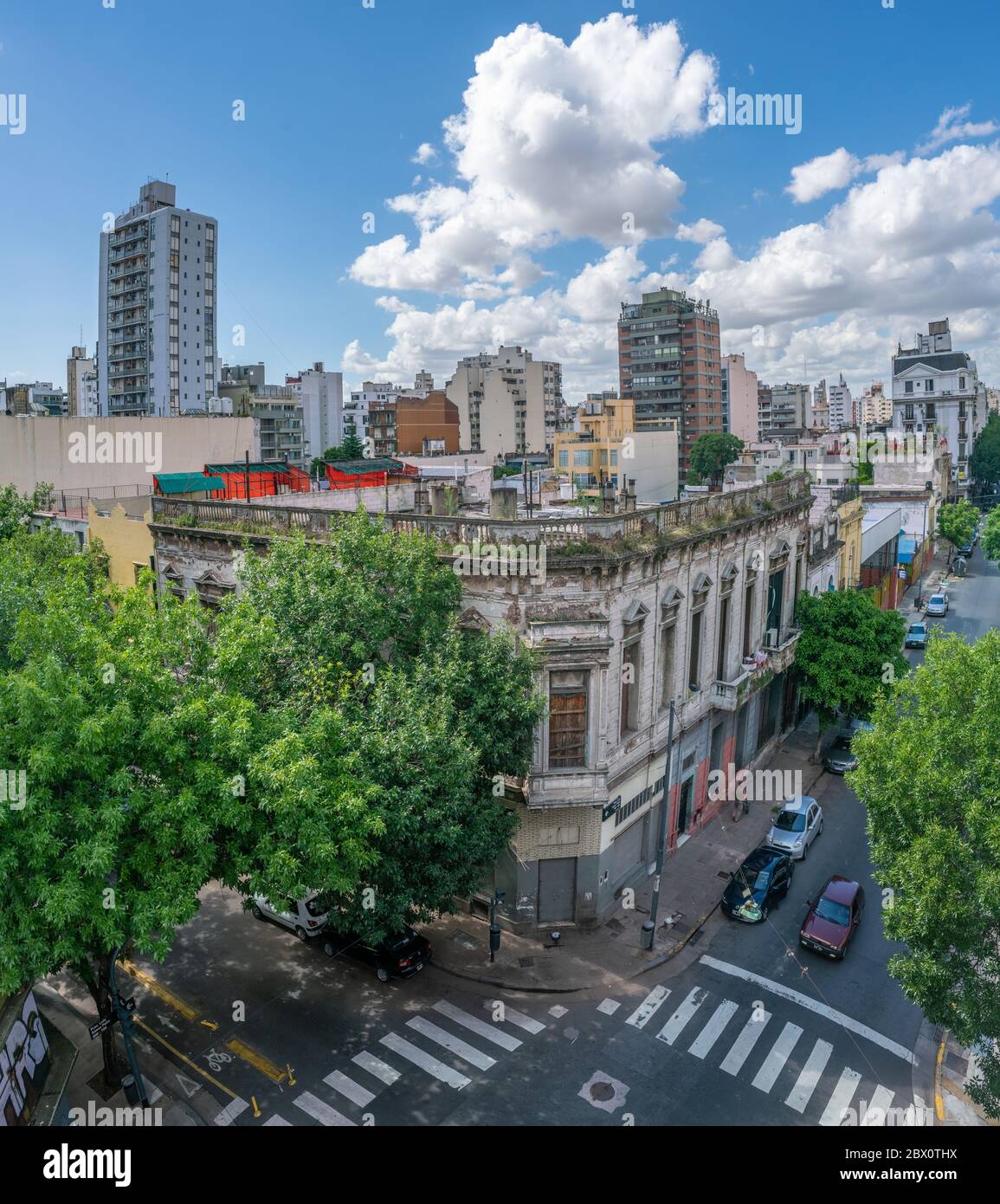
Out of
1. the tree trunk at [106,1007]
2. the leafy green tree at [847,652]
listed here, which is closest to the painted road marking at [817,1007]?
the leafy green tree at [847,652]

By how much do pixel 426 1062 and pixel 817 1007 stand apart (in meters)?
10.4

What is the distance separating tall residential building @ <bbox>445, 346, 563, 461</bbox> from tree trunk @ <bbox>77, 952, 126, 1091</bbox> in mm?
128642

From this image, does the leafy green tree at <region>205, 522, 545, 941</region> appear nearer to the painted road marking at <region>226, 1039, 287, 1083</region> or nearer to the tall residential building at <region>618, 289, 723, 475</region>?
the painted road marking at <region>226, 1039, 287, 1083</region>

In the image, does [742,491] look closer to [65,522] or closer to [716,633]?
[716,633]

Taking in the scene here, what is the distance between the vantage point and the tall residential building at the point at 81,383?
128875mm

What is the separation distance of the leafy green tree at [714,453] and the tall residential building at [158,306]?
70.8m

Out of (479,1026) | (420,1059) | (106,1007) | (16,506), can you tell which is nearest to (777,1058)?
(479,1026)

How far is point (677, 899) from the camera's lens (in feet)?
90.3

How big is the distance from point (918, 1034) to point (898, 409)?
5773 inches

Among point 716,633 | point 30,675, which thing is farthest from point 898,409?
point 30,675

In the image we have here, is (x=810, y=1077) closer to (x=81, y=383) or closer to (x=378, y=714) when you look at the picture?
(x=378, y=714)

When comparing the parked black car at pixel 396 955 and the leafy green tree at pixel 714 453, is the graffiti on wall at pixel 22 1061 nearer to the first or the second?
the parked black car at pixel 396 955

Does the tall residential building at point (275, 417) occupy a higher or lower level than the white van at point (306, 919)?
higher

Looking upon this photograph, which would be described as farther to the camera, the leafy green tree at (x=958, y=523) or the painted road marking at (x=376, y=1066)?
the leafy green tree at (x=958, y=523)
